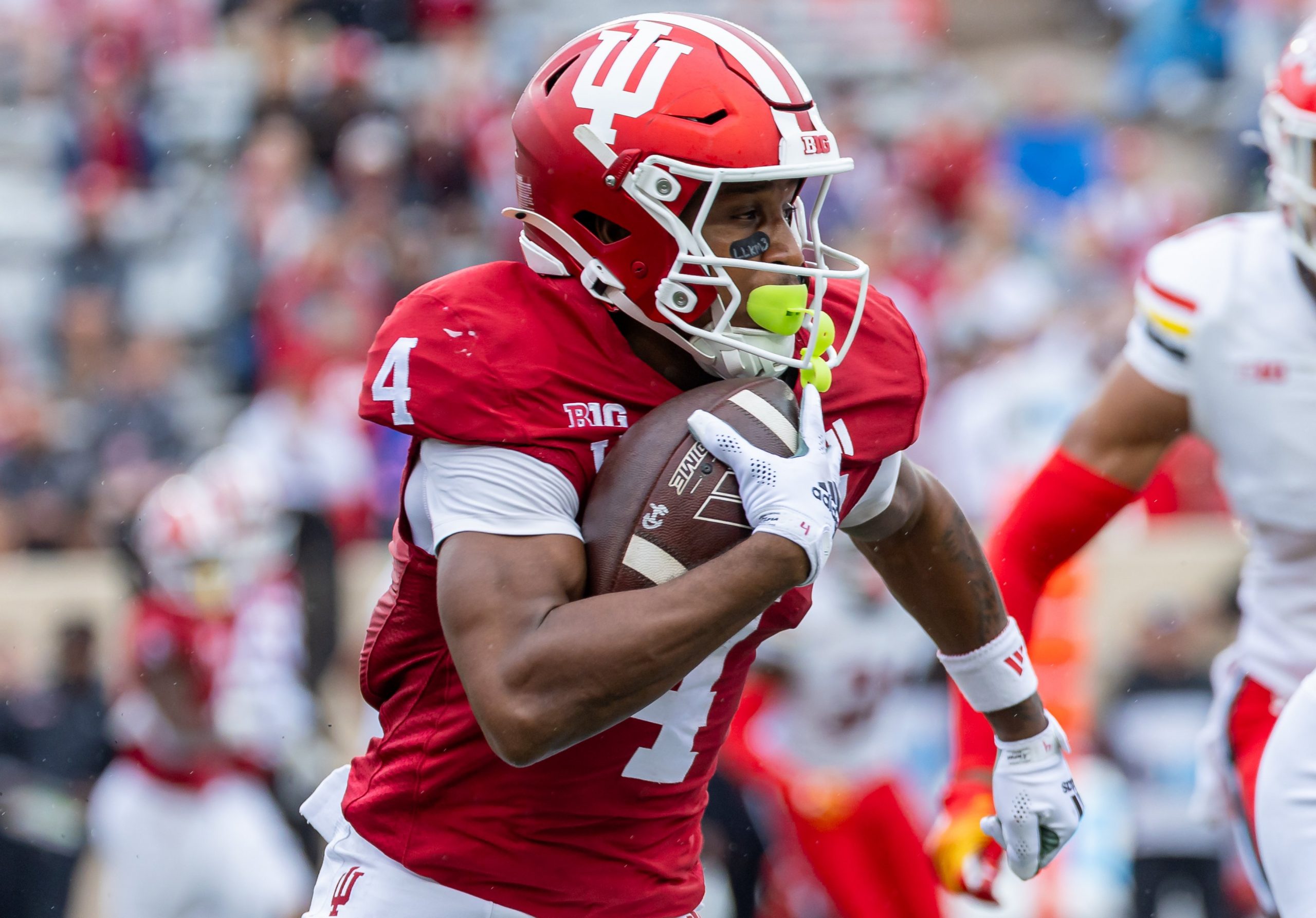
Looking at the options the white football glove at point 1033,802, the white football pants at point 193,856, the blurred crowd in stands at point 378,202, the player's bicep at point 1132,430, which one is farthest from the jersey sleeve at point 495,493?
the blurred crowd in stands at point 378,202

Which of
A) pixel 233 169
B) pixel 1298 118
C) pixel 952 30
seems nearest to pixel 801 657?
pixel 1298 118

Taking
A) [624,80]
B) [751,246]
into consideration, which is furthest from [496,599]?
[624,80]

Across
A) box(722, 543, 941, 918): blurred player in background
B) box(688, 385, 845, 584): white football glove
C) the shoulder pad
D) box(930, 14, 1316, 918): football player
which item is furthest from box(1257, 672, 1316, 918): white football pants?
box(722, 543, 941, 918): blurred player in background

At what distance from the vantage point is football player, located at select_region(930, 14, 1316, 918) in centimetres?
315

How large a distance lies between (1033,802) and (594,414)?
111cm

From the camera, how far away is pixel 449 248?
8.61m

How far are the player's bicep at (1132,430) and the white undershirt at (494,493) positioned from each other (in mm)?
1396

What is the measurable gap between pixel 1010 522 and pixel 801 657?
1.83 metres

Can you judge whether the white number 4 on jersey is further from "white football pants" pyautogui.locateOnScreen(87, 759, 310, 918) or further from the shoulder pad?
"white football pants" pyautogui.locateOnScreen(87, 759, 310, 918)

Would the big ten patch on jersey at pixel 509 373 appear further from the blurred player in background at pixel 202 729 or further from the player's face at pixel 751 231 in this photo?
the blurred player in background at pixel 202 729

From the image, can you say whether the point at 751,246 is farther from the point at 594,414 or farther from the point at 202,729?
the point at 202,729

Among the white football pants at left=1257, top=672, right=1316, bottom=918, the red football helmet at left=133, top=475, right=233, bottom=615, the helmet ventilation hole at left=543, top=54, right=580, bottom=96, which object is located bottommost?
the red football helmet at left=133, top=475, right=233, bottom=615

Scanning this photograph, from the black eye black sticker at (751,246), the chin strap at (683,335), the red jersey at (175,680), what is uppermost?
the black eye black sticker at (751,246)

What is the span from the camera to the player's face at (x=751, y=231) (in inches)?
93.1
